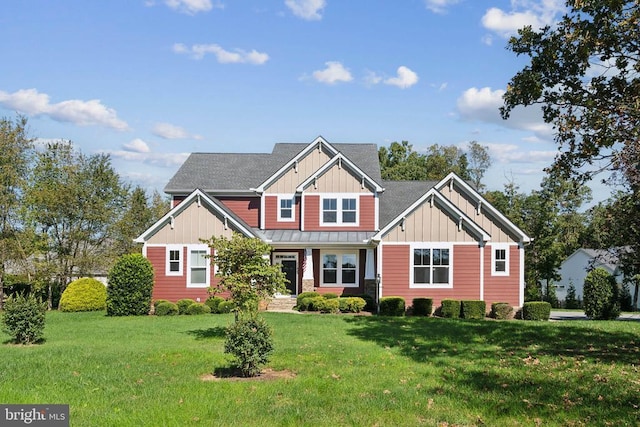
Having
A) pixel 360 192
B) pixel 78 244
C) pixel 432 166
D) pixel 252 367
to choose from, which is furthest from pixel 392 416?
pixel 432 166

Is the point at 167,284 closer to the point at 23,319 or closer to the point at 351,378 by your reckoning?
the point at 23,319

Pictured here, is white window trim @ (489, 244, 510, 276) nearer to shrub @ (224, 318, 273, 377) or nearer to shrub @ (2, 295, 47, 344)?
shrub @ (224, 318, 273, 377)

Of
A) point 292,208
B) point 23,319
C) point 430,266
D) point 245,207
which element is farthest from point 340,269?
point 23,319

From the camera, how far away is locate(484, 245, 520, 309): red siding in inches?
982

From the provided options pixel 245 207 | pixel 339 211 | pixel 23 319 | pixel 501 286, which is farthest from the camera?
pixel 245 207

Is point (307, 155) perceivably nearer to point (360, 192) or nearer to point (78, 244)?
point (360, 192)

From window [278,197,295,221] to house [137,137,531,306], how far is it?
0.05 m

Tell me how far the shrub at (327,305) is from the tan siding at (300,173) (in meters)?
7.33

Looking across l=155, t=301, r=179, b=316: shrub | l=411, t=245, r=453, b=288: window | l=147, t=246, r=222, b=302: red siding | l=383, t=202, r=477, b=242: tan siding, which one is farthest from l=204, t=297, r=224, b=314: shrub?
l=411, t=245, r=453, b=288: window

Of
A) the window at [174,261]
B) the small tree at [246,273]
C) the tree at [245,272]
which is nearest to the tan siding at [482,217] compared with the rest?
the window at [174,261]

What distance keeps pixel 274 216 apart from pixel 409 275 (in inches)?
320

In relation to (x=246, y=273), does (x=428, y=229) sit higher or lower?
higher

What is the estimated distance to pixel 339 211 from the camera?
28.2m

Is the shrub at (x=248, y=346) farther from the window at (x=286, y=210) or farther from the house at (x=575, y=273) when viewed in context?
the house at (x=575, y=273)
